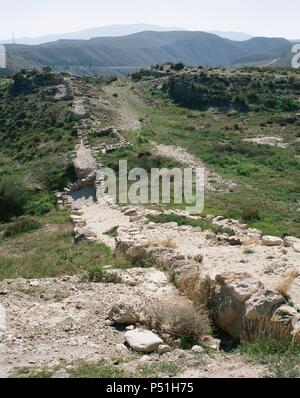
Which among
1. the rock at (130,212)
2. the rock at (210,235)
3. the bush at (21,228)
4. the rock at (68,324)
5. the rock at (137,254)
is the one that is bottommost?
the bush at (21,228)

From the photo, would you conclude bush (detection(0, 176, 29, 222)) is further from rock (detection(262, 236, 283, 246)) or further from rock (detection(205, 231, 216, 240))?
rock (detection(262, 236, 283, 246))

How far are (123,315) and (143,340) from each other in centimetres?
85

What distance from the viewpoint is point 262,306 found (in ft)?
26.4

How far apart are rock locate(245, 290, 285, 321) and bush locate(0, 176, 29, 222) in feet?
56.5

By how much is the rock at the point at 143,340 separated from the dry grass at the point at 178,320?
0.28 m

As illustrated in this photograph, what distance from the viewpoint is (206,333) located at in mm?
8242

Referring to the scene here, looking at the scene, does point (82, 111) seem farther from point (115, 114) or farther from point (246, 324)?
point (246, 324)

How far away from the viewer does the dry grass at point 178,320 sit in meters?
8.09

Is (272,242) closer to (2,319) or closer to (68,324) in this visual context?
(68,324)

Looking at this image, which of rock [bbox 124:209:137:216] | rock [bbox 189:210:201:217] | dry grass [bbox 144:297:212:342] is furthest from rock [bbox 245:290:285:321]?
rock [bbox 124:209:137:216]

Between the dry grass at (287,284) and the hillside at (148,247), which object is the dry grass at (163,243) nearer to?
the hillside at (148,247)

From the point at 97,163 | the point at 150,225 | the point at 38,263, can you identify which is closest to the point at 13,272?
the point at 38,263

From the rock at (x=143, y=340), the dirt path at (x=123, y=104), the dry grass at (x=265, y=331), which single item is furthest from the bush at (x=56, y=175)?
the dry grass at (x=265, y=331)

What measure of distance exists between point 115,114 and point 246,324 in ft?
106
